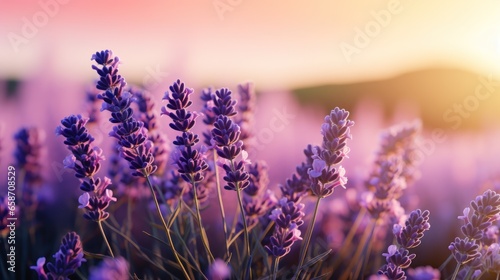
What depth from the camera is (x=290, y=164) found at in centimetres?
417

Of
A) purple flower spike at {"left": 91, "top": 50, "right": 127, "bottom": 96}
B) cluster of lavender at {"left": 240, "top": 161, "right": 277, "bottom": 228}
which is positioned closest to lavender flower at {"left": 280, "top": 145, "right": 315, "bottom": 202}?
cluster of lavender at {"left": 240, "top": 161, "right": 277, "bottom": 228}

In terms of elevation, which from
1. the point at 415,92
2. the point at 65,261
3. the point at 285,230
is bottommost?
the point at 65,261

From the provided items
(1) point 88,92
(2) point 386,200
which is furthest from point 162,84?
(2) point 386,200

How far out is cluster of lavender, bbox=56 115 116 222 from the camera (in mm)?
1536

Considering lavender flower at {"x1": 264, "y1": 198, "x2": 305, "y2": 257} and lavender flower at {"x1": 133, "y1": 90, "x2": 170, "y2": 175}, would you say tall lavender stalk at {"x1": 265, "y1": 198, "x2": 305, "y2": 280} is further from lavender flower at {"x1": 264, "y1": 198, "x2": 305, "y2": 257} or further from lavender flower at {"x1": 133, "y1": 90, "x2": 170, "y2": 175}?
lavender flower at {"x1": 133, "y1": 90, "x2": 170, "y2": 175}

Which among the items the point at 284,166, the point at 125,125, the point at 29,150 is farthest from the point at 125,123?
the point at 284,166

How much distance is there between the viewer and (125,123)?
1527 mm

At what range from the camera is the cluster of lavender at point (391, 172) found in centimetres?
195

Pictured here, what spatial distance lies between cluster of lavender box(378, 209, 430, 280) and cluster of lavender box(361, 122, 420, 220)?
1.24 ft

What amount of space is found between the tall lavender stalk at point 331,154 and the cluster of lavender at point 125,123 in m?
0.43

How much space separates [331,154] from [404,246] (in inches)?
12.1

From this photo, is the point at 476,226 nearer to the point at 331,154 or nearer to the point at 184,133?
the point at 331,154

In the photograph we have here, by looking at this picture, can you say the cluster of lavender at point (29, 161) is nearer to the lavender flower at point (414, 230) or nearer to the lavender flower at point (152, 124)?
the lavender flower at point (152, 124)

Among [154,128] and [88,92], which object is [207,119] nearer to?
[154,128]
